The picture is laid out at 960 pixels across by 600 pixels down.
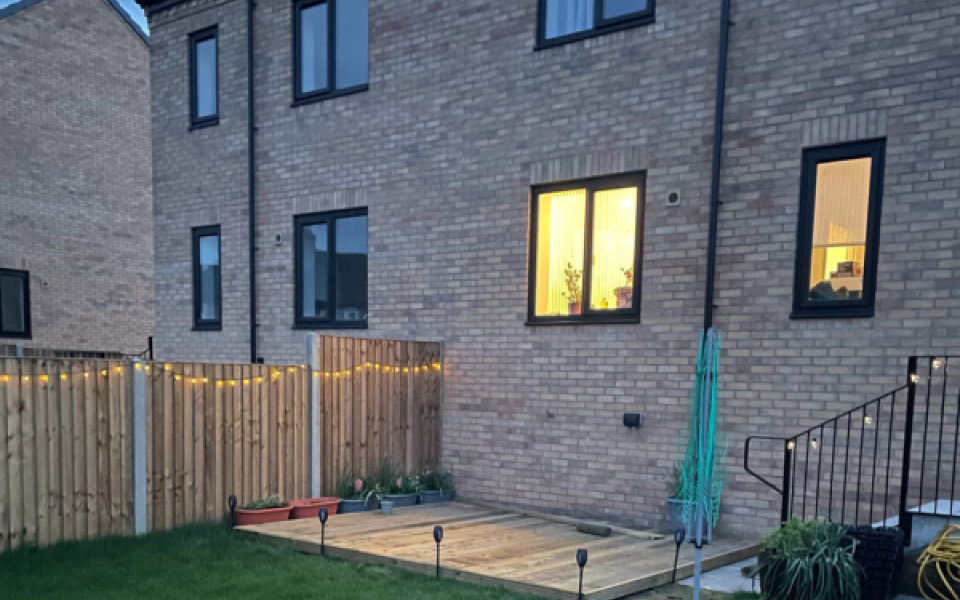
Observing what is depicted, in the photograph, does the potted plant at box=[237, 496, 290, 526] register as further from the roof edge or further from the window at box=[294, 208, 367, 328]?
the roof edge

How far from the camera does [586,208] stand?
7.18 meters

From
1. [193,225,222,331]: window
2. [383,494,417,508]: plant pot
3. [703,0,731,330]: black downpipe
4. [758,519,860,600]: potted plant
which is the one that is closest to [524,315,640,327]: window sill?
[703,0,731,330]: black downpipe

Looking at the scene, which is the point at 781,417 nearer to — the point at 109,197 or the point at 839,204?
the point at 839,204

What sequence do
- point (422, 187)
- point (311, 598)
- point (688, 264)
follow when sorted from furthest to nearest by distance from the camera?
point (422, 187) → point (688, 264) → point (311, 598)

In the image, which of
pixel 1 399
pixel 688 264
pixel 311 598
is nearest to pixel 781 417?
pixel 688 264

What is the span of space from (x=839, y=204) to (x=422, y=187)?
4391 millimetres

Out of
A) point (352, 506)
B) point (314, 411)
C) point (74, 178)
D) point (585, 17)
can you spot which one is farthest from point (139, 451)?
point (74, 178)

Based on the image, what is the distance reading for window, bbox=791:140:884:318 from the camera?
5734 mm

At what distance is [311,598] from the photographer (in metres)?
4.66

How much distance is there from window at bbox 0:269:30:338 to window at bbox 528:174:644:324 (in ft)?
39.9

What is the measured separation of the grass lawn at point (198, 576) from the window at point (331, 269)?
3562 millimetres

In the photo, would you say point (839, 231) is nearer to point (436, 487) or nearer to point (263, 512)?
point (436, 487)

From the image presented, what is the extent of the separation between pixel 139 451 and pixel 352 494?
2.17 m

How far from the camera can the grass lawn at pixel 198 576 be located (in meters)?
4.70
